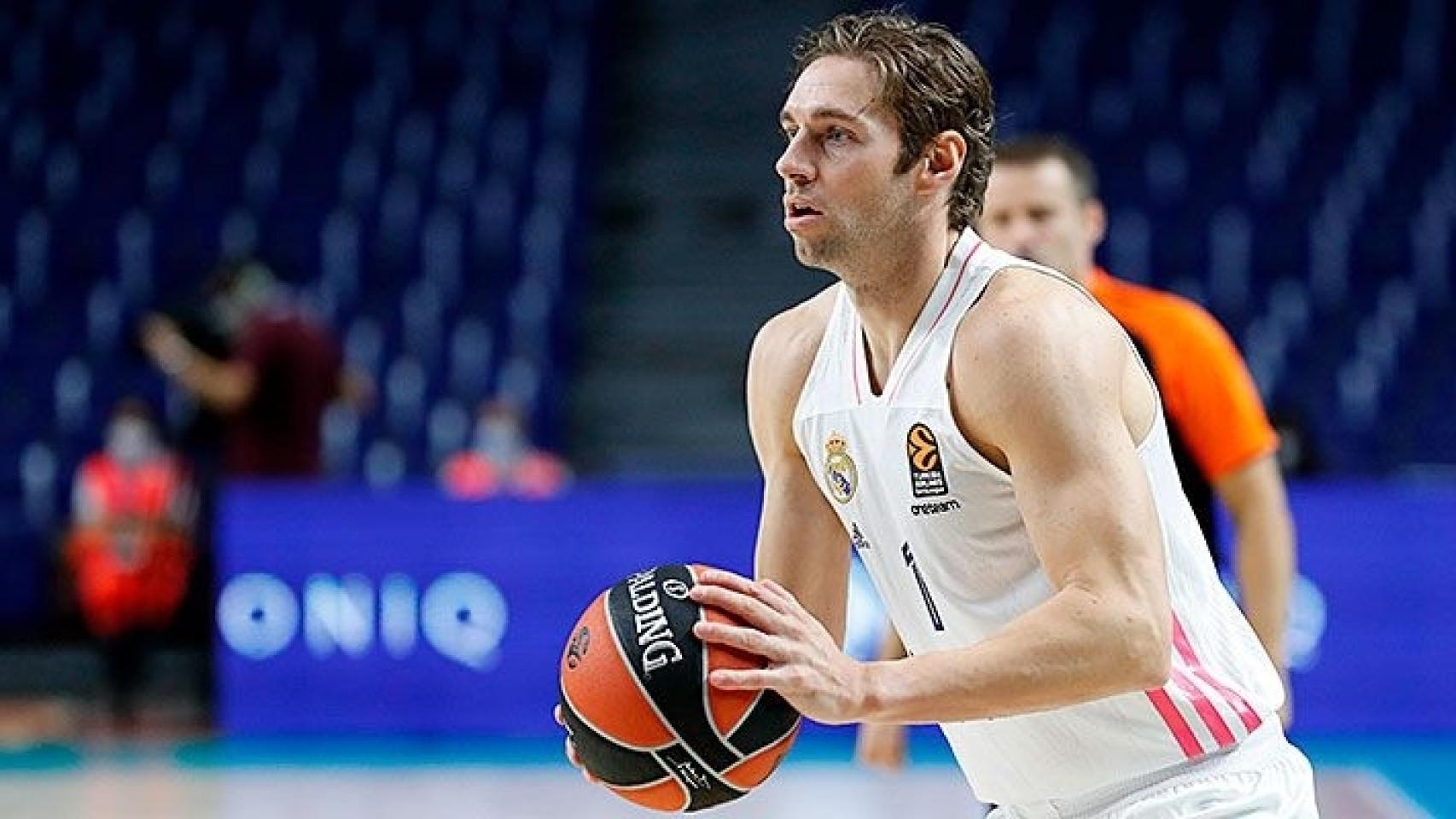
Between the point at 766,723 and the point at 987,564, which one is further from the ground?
the point at 987,564

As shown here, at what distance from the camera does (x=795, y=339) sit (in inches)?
133

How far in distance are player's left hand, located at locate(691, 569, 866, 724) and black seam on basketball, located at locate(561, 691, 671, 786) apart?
186 mm

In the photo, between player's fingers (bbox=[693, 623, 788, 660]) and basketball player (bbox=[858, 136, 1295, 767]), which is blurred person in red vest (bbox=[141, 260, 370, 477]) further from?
player's fingers (bbox=[693, 623, 788, 660])

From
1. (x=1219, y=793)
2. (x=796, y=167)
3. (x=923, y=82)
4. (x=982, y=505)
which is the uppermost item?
(x=923, y=82)

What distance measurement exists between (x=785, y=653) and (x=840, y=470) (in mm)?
470

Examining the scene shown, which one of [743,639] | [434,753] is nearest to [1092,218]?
[743,639]

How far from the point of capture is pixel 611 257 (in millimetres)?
14875

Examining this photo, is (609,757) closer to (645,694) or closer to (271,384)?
(645,694)

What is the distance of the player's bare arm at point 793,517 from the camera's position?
3.42 metres

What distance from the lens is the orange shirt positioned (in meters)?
4.51

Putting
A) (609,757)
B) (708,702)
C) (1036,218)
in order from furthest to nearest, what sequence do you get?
(1036,218) → (609,757) → (708,702)

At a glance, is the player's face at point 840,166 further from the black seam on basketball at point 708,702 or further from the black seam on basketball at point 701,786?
the black seam on basketball at point 701,786

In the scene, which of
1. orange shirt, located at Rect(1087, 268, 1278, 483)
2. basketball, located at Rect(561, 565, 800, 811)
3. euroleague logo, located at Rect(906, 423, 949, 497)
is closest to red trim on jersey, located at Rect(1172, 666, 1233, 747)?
euroleague logo, located at Rect(906, 423, 949, 497)

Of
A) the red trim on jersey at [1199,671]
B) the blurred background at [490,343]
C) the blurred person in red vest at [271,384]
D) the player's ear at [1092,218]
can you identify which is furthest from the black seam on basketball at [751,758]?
the blurred person in red vest at [271,384]
